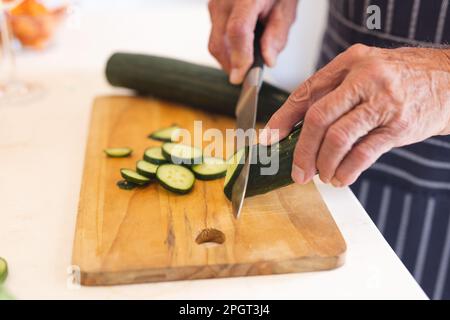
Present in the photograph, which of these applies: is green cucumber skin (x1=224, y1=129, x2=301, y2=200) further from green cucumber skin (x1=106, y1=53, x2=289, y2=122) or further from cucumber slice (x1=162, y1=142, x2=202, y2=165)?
green cucumber skin (x1=106, y1=53, x2=289, y2=122)

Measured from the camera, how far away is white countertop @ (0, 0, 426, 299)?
3.27 feet

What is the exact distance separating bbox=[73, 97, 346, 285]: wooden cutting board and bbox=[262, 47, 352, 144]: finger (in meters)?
0.15

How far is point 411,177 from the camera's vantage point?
1496 millimetres

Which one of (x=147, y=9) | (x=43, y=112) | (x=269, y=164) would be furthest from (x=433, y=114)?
(x=147, y=9)

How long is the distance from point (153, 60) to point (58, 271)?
0.86 metres

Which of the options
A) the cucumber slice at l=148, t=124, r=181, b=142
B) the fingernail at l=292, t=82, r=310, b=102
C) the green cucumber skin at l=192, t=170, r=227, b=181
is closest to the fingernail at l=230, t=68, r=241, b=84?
the cucumber slice at l=148, t=124, r=181, b=142

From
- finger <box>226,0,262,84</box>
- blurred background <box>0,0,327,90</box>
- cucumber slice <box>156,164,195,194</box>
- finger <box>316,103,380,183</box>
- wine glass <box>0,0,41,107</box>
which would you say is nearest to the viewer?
finger <box>316,103,380,183</box>

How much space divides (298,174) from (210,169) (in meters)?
0.26

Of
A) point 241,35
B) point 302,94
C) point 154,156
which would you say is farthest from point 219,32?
point 302,94

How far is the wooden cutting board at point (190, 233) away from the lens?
3.32ft

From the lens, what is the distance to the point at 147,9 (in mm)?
2707

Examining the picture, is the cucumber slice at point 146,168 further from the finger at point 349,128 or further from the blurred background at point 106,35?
the blurred background at point 106,35

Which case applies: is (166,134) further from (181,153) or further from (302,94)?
(302,94)
